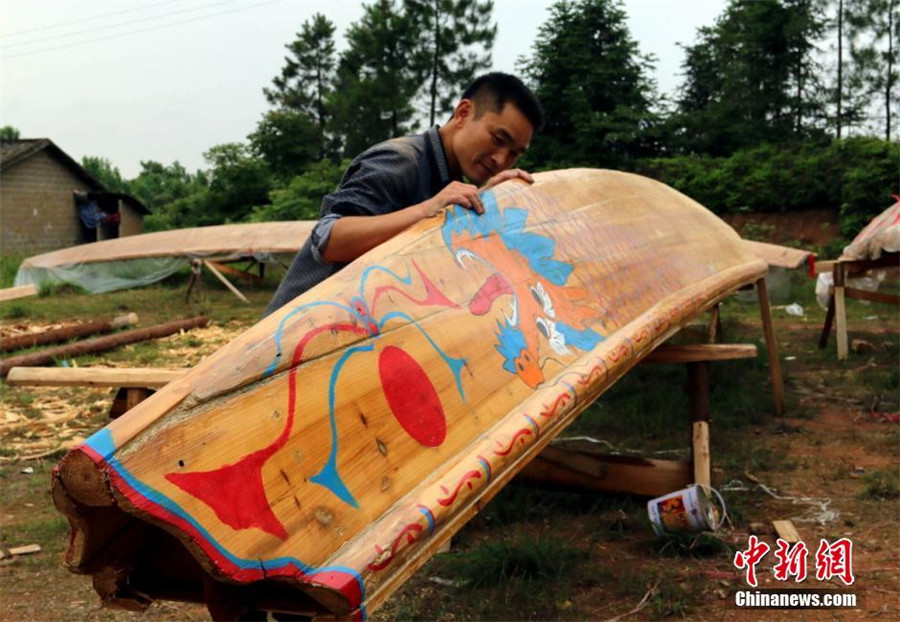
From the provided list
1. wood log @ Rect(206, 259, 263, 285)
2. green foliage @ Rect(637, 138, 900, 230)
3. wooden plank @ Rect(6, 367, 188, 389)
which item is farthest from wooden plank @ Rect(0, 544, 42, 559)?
green foliage @ Rect(637, 138, 900, 230)

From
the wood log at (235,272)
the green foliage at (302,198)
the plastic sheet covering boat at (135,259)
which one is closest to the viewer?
the wood log at (235,272)

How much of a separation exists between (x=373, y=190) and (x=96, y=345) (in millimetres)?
7365

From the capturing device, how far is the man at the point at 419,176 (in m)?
2.28

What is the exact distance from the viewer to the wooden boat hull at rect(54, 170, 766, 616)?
1.34 metres

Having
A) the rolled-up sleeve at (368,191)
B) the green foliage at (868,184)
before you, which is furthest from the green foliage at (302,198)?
the rolled-up sleeve at (368,191)

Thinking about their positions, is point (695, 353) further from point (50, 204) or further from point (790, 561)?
point (50, 204)

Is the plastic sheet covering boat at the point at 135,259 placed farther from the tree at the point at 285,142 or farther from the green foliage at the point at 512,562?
the tree at the point at 285,142

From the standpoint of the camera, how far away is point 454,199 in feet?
8.28

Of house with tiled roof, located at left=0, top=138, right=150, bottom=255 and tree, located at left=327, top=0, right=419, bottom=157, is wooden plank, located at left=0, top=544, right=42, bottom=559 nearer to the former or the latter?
house with tiled roof, located at left=0, top=138, right=150, bottom=255

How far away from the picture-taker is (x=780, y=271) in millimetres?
12008

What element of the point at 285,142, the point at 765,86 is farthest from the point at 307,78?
the point at 765,86

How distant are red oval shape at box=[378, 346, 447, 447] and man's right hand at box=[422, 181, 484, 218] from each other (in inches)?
24.4

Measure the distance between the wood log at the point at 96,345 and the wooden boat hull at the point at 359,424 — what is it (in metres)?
6.02

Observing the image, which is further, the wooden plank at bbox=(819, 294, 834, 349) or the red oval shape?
the wooden plank at bbox=(819, 294, 834, 349)
